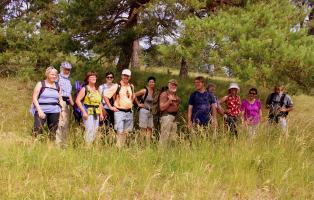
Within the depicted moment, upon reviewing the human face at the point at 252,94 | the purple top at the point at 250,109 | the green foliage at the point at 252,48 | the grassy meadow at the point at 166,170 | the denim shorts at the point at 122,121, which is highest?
the green foliage at the point at 252,48

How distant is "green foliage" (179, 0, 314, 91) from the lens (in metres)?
6.59

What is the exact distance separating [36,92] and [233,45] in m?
3.37

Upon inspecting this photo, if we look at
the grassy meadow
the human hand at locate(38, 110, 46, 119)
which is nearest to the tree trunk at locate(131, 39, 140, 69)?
the grassy meadow

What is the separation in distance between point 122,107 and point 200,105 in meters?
1.43

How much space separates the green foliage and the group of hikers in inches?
26.2

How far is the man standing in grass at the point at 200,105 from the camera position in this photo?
283 inches

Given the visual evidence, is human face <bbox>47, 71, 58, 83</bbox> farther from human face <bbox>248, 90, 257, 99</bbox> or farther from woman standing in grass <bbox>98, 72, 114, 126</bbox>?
human face <bbox>248, 90, 257, 99</bbox>

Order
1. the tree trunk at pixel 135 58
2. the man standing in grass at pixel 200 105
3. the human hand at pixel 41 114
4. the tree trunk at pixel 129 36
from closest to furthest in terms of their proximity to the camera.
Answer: the human hand at pixel 41 114 → the man standing in grass at pixel 200 105 → the tree trunk at pixel 129 36 → the tree trunk at pixel 135 58

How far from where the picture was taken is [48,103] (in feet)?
21.0

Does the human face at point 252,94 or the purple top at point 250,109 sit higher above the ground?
the human face at point 252,94

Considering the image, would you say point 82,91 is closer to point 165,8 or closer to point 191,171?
point 191,171

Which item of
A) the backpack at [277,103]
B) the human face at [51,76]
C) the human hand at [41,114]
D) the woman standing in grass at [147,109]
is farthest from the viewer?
the backpack at [277,103]

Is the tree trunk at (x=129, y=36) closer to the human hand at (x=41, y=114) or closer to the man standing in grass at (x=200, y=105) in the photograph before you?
the man standing in grass at (x=200, y=105)

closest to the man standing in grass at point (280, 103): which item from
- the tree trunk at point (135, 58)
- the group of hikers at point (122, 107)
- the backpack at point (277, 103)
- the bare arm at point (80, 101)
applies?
the backpack at point (277, 103)
